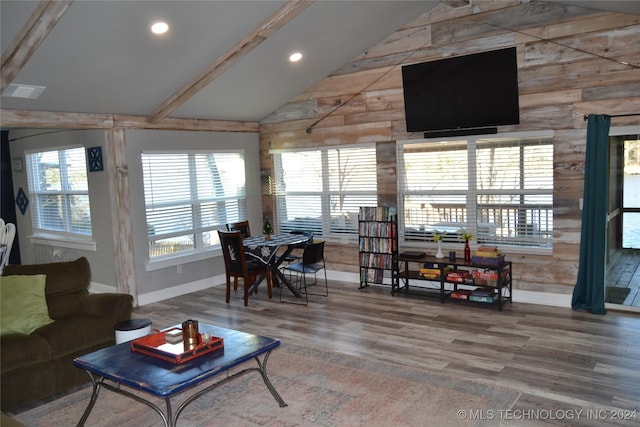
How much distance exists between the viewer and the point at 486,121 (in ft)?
19.6

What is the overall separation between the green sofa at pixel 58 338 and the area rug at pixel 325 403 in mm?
152

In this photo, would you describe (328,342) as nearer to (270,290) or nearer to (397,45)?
(270,290)

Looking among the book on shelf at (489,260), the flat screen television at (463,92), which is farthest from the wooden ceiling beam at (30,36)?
the book on shelf at (489,260)

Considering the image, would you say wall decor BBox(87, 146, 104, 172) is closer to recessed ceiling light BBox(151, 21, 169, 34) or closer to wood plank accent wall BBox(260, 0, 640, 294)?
recessed ceiling light BBox(151, 21, 169, 34)

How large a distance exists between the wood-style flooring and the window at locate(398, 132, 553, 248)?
3.08ft

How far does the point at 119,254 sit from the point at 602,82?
19.7ft

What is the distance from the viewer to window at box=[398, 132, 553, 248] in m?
5.90

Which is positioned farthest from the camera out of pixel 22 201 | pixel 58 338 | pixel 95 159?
pixel 22 201

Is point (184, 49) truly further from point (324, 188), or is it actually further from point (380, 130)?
point (324, 188)

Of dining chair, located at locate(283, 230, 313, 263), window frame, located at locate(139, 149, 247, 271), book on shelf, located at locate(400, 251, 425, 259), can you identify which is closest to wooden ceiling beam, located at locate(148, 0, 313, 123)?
window frame, located at locate(139, 149, 247, 271)

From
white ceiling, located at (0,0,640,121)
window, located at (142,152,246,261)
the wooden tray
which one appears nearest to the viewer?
the wooden tray

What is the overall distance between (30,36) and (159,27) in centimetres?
112

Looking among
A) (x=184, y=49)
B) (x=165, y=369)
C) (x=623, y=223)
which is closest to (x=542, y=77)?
(x=623, y=223)

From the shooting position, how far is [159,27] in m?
4.80
